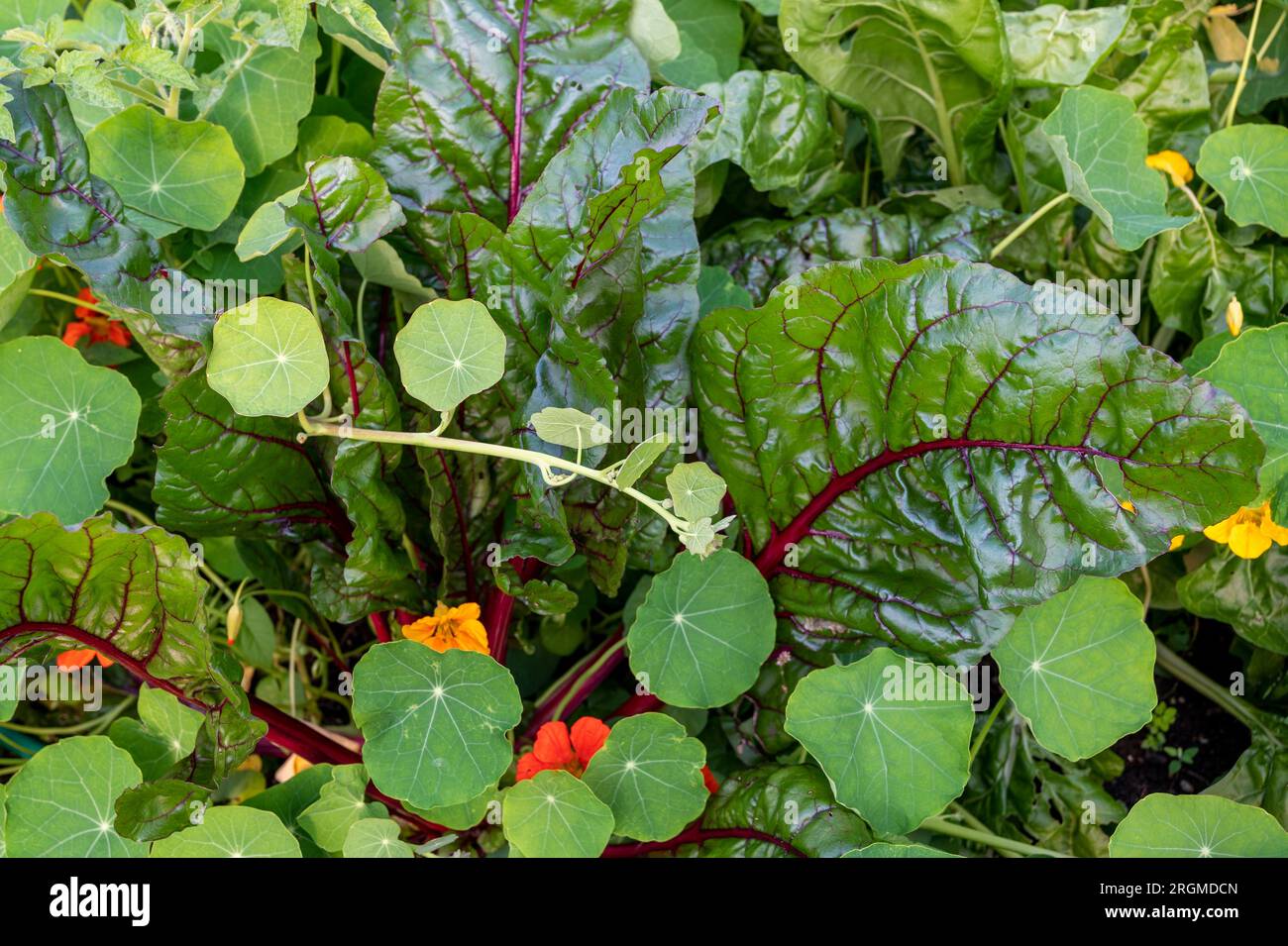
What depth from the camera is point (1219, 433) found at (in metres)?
0.93

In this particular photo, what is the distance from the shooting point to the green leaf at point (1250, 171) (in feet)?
4.10

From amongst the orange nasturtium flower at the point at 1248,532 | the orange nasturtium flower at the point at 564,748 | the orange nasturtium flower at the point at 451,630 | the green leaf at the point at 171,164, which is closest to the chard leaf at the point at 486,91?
the green leaf at the point at 171,164

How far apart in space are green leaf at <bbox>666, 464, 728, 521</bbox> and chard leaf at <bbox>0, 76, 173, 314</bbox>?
1.80 ft

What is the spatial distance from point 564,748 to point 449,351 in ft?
1.46

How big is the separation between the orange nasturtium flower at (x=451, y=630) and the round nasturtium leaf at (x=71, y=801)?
31 centimetres

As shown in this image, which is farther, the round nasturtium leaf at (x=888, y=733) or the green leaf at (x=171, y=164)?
the green leaf at (x=171, y=164)

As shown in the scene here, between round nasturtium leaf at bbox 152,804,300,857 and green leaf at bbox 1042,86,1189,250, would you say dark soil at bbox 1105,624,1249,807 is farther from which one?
round nasturtium leaf at bbox 152,804,300,857

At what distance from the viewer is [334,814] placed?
110 centimetres

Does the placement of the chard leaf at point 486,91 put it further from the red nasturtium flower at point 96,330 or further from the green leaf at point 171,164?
the red nasturtium flower at point 96,330

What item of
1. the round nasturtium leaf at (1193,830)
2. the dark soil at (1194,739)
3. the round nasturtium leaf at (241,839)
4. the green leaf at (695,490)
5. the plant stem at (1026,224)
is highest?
the plant stem at (1026,224)

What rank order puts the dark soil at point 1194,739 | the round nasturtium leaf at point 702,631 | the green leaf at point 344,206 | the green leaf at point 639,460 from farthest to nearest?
1. the dark soil at point 1194,739
2. the round nasturtium leaf at point 702,631
3. the green leaf at point 344,206
4. the green leaf at point 639,460

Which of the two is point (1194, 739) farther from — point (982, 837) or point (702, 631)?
point (702, 631)

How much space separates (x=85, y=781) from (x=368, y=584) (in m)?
0.34
